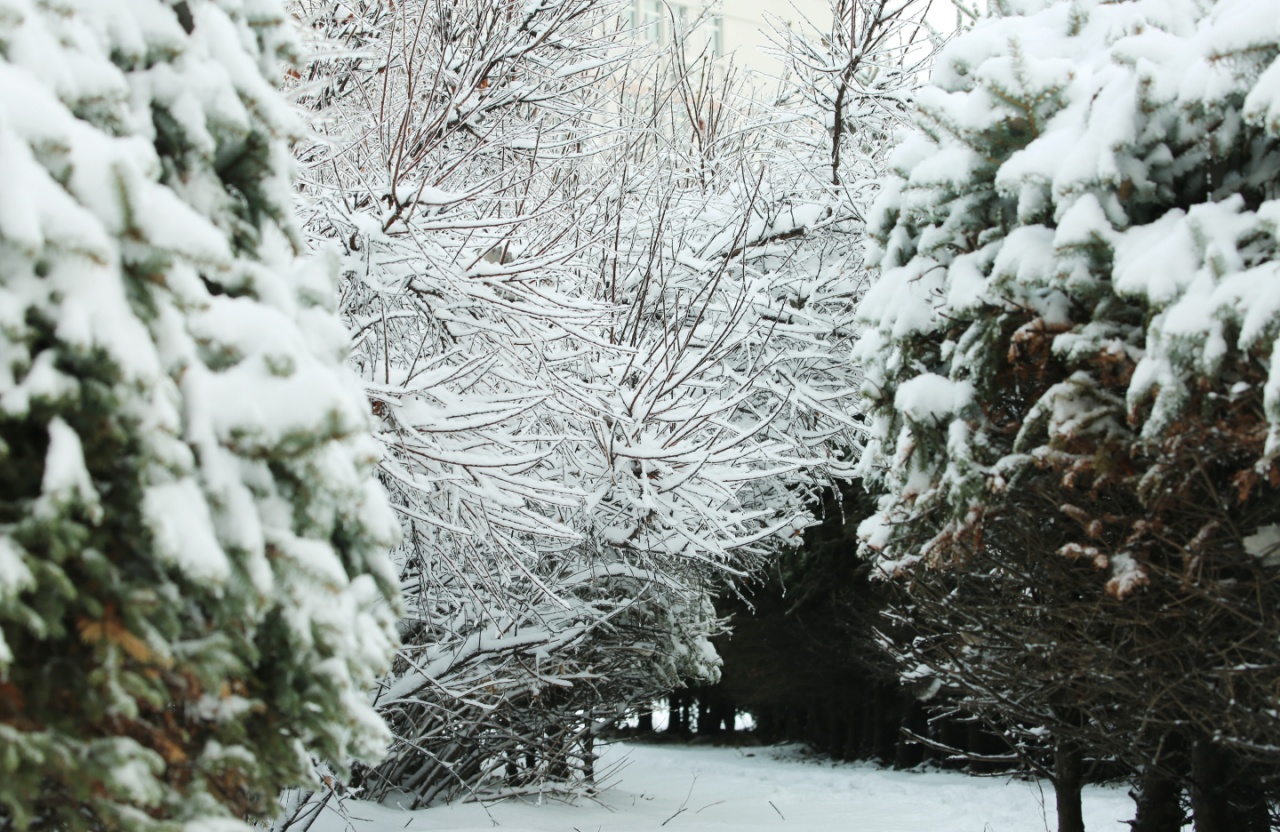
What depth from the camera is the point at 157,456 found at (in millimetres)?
1849

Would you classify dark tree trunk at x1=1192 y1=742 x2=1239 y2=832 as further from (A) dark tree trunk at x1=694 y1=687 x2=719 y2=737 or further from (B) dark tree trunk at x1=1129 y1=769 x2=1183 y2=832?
(A) dark tree trunk at x1=694 y1=687 x2=719 y2=737

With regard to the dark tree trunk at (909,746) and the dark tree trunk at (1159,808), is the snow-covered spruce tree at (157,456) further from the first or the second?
the dark tree trunk at (909,746)

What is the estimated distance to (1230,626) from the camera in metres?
3.09

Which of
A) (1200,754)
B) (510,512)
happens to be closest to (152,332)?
(510,512)

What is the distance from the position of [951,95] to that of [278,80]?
78.4 inches

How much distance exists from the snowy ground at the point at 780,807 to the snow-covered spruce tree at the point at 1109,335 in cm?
242

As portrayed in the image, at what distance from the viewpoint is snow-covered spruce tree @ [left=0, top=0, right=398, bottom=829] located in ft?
5.88

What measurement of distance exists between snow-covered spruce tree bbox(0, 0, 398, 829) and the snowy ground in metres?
A: 4.21

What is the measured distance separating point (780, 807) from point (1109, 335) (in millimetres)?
7882

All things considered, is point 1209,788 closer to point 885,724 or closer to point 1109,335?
point 1109,335

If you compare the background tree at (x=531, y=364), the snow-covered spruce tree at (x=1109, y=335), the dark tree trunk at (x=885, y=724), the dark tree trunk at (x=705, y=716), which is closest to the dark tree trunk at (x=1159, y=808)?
the snow-covered spruce tree at (x=1109, y=335)

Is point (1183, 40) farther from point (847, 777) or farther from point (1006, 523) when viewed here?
point (847, 777)

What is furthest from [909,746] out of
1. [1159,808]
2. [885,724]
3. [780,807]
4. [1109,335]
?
[1109,335]

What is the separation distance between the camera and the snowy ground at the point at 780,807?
7207 mm
